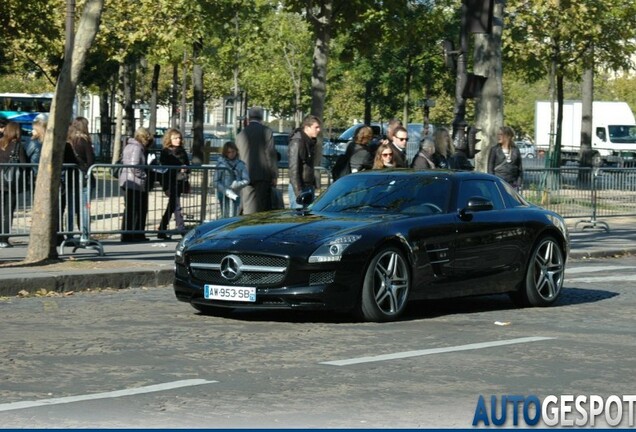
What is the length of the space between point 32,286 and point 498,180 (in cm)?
488

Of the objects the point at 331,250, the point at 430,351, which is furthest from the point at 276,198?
the point at 430,351

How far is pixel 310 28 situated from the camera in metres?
35.9

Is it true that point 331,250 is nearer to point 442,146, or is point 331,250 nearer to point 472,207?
Result: point 472,207

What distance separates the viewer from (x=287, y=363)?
10.1 meters

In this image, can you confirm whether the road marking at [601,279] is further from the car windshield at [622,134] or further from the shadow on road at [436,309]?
the car windshield at [622,134]

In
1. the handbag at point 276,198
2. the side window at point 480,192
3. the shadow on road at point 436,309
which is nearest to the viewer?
the shadow on road at point 436,309

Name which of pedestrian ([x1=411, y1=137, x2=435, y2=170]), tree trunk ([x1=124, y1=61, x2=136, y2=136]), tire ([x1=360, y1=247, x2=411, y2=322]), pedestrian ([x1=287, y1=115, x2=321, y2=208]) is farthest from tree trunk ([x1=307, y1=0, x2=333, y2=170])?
tire ([x1=360, y1=247, x2=411, y2=322])

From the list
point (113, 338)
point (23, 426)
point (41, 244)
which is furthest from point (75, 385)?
point (41, 244)

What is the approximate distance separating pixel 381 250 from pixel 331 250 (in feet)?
1.88

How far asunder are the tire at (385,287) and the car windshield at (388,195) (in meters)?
0.78

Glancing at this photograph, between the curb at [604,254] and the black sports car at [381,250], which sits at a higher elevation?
the black sports car at [381,250]

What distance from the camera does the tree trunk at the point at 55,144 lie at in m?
16.6

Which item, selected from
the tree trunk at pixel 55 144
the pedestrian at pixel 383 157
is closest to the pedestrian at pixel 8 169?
the tree trunk at pixel 55 144

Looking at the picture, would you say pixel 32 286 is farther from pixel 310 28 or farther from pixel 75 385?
pixel 310 28
